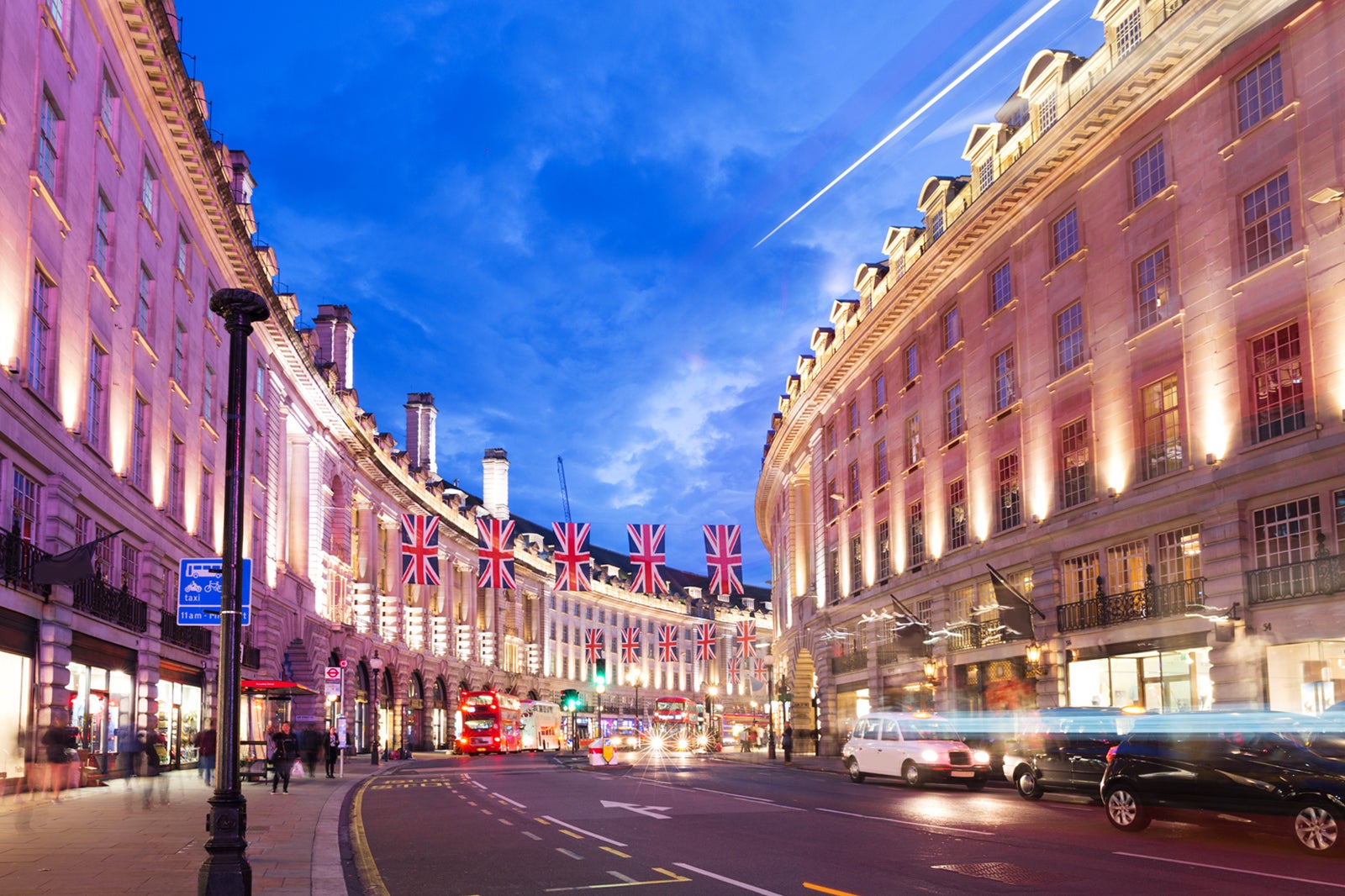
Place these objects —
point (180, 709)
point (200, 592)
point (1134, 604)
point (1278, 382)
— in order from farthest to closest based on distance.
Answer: point (180, 709), point (1134, 604), point (1278, 382), point (200, 592)

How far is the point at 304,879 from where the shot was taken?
13711 millimetres

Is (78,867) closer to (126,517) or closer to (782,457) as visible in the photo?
(126,517)

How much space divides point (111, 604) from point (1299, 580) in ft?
91.3

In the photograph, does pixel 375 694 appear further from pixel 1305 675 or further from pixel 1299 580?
pixel 1299 580

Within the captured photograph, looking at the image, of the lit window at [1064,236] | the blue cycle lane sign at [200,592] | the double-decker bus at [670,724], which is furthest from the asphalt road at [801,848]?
the double-decker bus at [670,724]

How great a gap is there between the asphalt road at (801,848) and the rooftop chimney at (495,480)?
276 feet

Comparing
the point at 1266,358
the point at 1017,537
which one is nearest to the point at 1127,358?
the point at 1266,358

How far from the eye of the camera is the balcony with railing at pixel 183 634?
37781 millimetres

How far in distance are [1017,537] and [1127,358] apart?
7625 millimetres

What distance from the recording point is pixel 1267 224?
90.9 feet

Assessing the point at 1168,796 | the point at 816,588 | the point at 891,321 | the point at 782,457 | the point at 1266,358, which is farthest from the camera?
the point at 782,457

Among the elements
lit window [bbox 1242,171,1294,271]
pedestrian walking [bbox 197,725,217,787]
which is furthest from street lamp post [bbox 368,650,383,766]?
lit window [bbox 1242,171,1294,271]

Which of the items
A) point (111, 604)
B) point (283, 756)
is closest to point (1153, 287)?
point (283, 756)

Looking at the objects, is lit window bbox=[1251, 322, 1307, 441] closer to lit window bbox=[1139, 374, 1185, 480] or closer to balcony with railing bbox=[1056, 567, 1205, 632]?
lit window bbox=[1139, 374, 1185, 480]
